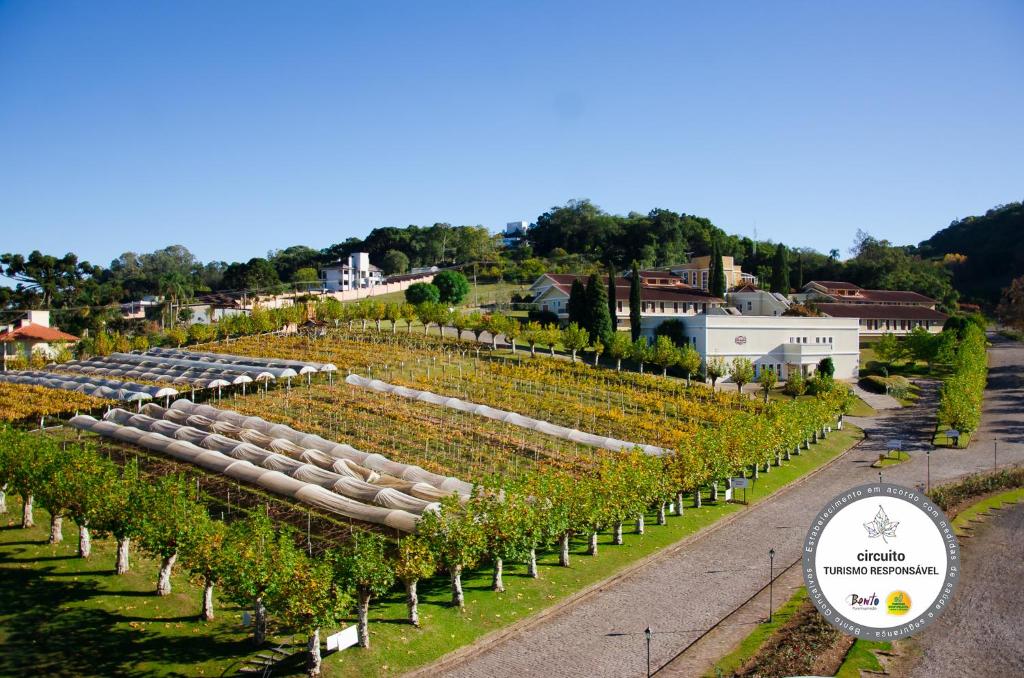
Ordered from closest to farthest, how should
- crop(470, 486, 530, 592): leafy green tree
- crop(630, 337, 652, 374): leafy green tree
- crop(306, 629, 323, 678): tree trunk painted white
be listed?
crop(306, 629, 323, 678): tree trunk painted white → crop(470, 486, 530, 592): leafy green tree → crop(630, 337, 652, 374): leafy green tree

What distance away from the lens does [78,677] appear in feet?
63.3

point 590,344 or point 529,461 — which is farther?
point 590,344

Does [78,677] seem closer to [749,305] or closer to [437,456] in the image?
[437,456]

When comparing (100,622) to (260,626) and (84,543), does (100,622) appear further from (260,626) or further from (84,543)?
A: (84,543)

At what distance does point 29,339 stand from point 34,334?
3.66 feet

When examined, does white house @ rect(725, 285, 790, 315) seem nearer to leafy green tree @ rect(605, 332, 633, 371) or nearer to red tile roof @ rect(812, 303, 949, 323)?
red tile roof @ rect(812, 303, 949, 323)

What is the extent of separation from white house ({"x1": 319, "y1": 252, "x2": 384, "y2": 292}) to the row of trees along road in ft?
318

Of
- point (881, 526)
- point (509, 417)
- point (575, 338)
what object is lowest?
point (509, 417)

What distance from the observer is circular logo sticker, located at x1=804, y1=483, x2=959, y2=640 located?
58.5 feet

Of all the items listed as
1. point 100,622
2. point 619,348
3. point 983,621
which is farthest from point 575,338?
point 100,622

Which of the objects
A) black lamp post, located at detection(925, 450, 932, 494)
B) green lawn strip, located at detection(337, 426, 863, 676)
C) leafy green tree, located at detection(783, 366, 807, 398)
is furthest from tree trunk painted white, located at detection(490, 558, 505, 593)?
leafy green tree, located at detection(783, 366, 807, 398)

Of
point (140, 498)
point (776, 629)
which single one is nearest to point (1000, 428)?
point (776, 629)

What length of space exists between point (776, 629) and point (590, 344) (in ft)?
147

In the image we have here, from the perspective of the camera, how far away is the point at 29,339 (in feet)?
233
